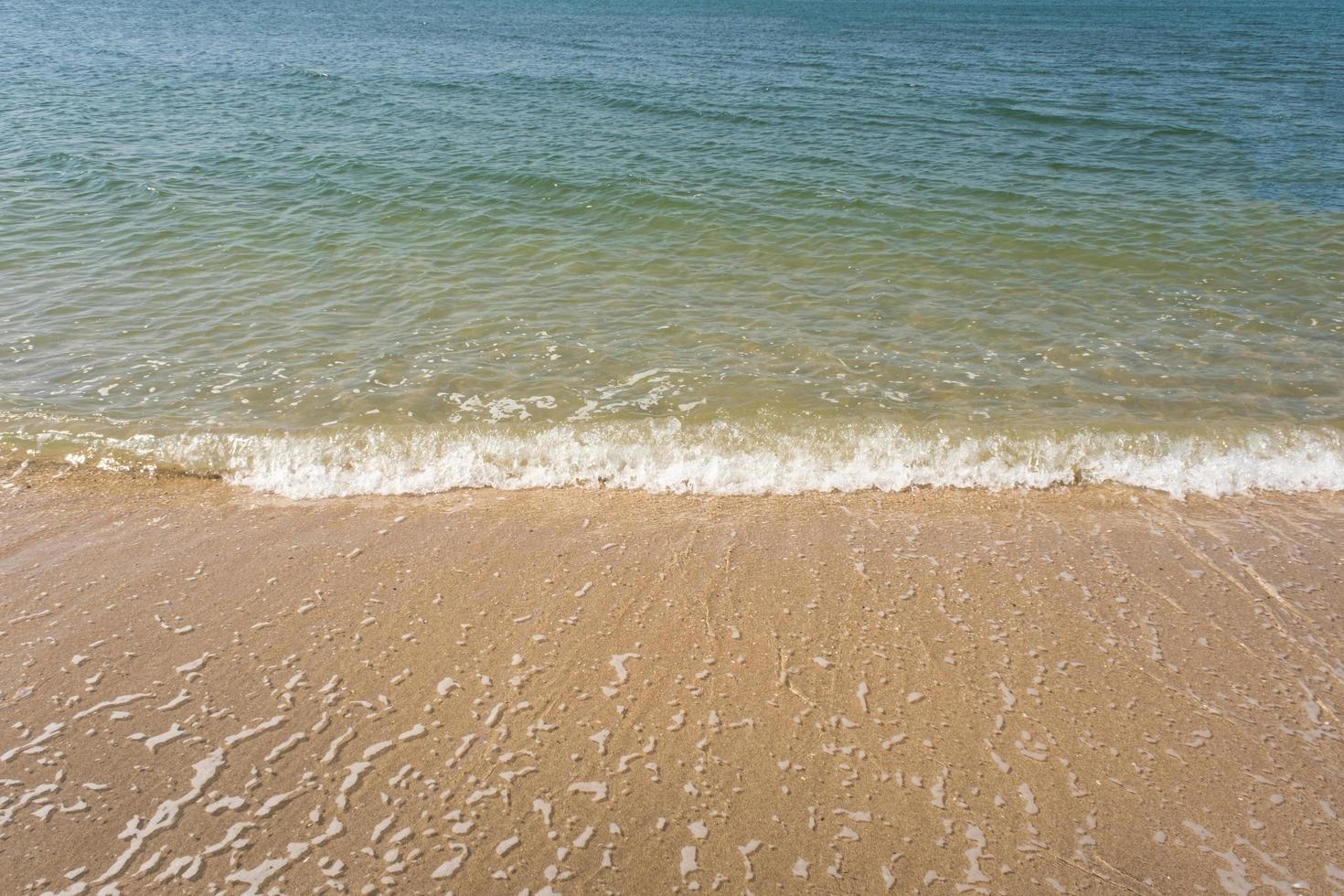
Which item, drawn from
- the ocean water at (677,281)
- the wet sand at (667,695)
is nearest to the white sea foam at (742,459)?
the ocean water at (677,281)

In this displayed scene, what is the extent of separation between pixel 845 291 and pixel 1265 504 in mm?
5466

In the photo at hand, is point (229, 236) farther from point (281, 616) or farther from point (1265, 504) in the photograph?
point (1265, 504)

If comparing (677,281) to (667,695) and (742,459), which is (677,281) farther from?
Result: (667,695)

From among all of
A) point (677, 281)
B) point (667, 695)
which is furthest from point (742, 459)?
point (677, 281)

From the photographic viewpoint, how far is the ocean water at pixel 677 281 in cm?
751

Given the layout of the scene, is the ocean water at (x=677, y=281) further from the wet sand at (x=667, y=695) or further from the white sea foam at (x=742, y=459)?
the wet sand at (x=667, y=695)

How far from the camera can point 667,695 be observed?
4.75 m

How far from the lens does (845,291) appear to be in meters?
10.8

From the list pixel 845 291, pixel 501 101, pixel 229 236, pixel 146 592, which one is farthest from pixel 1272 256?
pixel 501 101

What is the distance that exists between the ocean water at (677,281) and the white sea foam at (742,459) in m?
0.03

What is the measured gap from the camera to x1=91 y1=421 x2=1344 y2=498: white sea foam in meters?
7.02

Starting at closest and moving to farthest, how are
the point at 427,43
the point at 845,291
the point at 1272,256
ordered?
the point at 845,291 → the point at 1272,256 → the point at 427,43

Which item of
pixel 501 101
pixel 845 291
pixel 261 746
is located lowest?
pixel 261 746

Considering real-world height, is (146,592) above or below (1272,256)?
below
